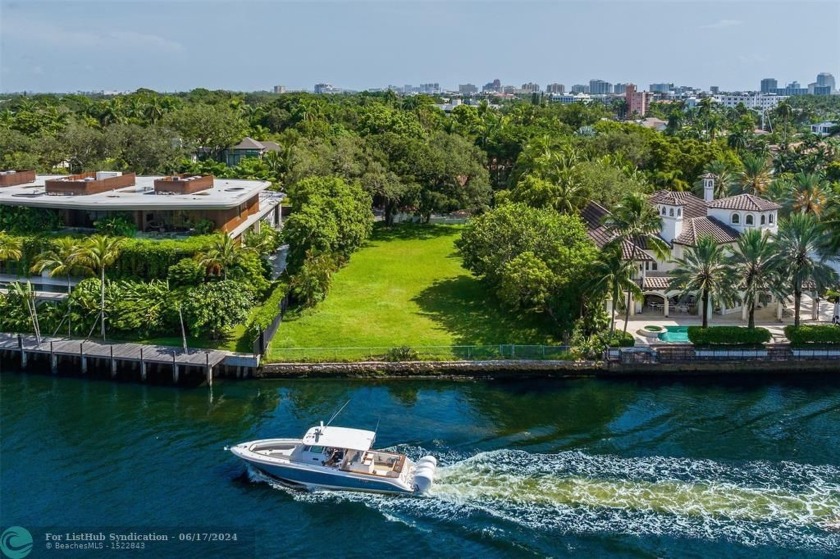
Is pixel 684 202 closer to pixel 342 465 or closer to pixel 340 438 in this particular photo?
pixel 340 438

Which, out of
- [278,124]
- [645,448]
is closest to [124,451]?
[645,448]

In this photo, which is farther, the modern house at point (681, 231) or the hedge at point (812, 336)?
the modern house at point (681, 231)

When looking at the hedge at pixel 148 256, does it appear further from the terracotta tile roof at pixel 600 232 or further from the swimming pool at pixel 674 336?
the swimming pool at pixel 674 336

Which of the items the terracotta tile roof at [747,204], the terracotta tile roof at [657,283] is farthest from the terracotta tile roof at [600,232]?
the terracotta tile roof at [747,204]

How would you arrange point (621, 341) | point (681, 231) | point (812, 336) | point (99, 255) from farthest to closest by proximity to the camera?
point (681, 231)
point (99, 255)
point (812, 336)
point (621, 341)

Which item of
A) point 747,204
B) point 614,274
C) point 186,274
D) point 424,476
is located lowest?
point 424,476

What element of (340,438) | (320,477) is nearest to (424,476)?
(340,438)
